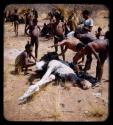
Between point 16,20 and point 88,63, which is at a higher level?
point 16,20

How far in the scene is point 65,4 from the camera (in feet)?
15.7

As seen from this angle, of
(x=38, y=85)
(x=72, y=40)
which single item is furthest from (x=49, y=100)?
(x=72, y=40)

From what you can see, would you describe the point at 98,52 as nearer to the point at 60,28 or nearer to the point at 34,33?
the point at 60,28

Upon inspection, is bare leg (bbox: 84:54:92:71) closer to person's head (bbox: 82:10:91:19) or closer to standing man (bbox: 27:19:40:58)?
person's head (bbox: 82:10:91:19)

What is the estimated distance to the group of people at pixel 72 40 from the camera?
4922mm

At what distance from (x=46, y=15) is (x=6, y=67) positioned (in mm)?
1066

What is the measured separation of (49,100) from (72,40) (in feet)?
3.52

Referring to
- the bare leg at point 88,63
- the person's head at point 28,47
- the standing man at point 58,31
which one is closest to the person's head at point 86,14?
the standing man at point 58,31

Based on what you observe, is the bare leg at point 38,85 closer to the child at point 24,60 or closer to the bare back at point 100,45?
the child at point 24,60

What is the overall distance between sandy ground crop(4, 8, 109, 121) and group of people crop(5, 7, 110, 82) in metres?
0.14

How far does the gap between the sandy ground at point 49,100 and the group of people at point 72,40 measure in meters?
0.14

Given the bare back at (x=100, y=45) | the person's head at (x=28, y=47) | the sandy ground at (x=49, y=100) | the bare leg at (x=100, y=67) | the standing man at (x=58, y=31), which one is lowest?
the sandy ground at (x=49, y=100)

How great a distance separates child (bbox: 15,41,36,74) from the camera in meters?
4.97

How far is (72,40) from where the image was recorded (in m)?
4.98
